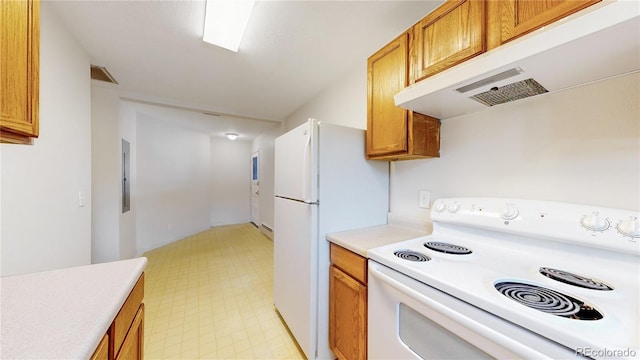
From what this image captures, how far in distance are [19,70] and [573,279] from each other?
1.96 m

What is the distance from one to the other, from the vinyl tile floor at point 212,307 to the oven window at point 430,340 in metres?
1.03

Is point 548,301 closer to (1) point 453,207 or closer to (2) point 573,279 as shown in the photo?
(2) point 573,279

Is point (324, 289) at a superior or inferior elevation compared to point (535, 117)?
inferior

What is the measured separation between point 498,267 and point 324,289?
1.00m

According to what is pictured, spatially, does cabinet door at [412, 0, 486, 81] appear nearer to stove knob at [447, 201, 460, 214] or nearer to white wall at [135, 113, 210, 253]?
stove knob at [447, 201, 460, 214]

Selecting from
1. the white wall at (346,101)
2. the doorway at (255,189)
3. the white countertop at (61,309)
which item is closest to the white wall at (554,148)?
the white wall at (346,101)

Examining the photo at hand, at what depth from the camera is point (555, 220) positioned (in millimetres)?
949

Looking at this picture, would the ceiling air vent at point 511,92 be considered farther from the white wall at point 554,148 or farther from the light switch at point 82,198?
the light switch at point 82,198

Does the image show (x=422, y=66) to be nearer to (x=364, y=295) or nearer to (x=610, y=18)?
(x=610, y=18)

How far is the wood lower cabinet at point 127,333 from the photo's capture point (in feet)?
2.18

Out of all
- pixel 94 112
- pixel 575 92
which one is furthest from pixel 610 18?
pixel 94 112

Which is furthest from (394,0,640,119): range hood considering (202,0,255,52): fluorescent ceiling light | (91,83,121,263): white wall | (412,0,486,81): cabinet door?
(91,83,121,263): white wall

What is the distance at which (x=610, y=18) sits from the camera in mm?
580

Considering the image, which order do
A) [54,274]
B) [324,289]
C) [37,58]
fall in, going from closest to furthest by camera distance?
[37,58], [54,274], [324,289]
